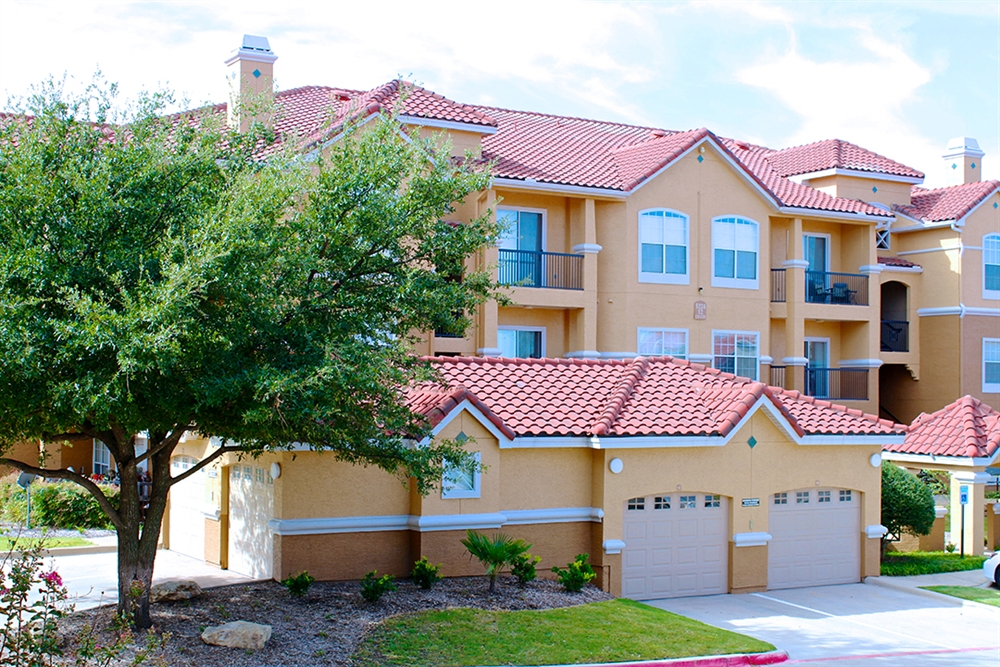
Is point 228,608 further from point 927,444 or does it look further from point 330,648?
point 927,444

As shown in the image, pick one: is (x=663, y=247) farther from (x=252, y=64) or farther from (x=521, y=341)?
(x=252, y=64)

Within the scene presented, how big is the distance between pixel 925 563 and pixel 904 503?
54.7 inches

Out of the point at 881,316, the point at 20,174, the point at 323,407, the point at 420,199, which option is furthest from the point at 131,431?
the point at 881,316

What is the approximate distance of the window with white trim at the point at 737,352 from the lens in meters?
32.8

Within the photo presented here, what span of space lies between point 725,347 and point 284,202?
21.0m

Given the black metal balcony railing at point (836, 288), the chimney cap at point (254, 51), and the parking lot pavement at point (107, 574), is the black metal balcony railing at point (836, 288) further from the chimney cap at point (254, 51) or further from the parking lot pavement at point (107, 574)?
the parking lot pavement at point (107, 574)

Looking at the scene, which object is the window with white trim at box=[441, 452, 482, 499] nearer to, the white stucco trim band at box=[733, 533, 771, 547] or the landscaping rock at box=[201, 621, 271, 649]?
the landscaping rock at box=[201, 621, 271, 649]

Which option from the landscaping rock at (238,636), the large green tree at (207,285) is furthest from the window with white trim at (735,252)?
the landscaping rock at (238,636)

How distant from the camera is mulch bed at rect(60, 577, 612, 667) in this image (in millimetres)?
14211

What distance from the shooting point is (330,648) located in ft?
48.3

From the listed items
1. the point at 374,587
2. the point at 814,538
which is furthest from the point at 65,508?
the point at 814,538

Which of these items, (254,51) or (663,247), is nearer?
(254,51)

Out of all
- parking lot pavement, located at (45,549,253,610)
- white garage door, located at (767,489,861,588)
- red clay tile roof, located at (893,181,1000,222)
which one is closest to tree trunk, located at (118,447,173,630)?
parking lot pavement, located at (45,549,253,610)

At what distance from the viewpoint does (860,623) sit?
19.2 m
